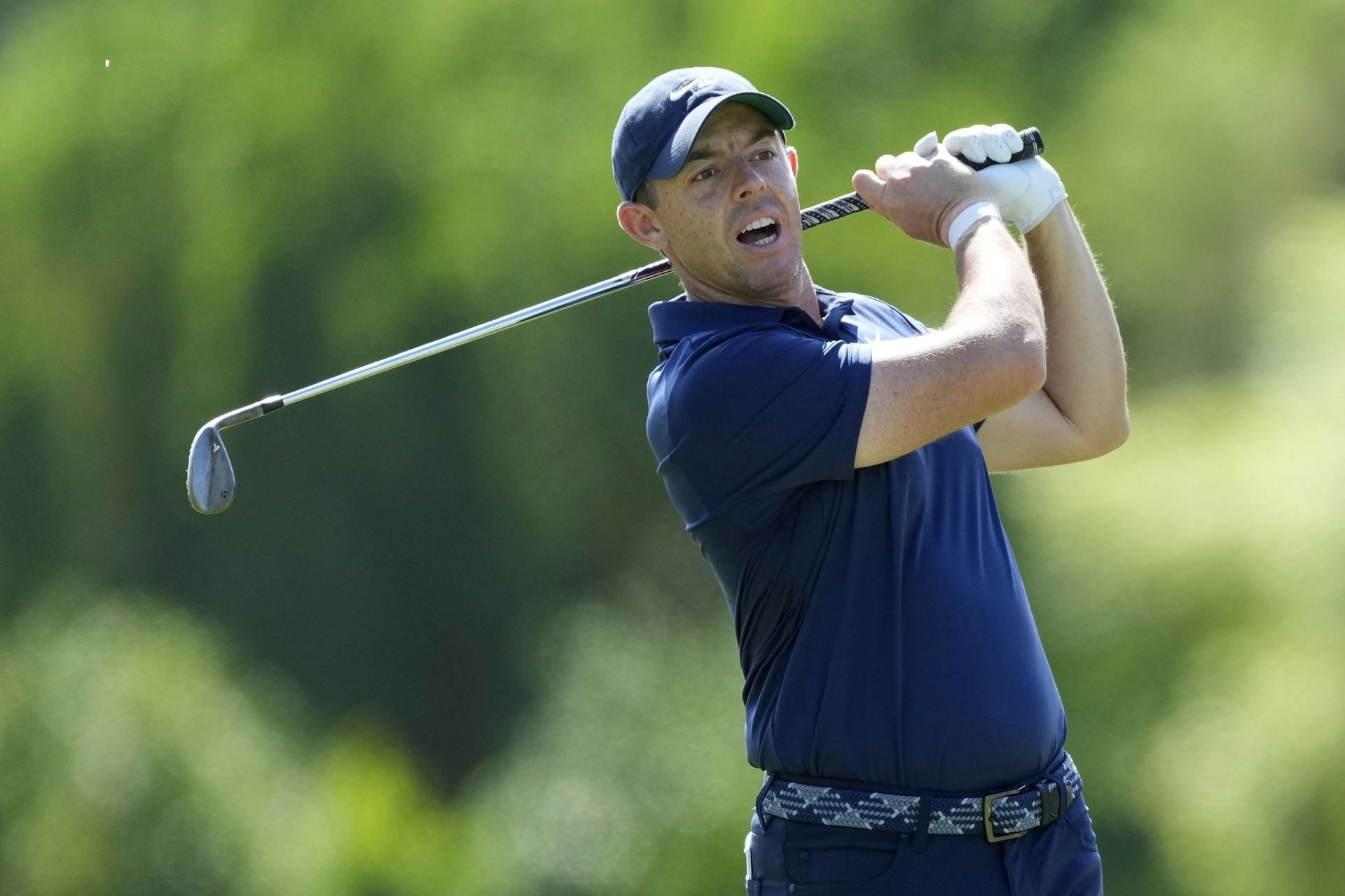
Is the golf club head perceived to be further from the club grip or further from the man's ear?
the club grip

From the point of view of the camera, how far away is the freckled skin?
5.36 ft

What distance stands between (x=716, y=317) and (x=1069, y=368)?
42cm

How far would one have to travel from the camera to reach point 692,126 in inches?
63.3

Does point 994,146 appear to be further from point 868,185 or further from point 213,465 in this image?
point 213,465

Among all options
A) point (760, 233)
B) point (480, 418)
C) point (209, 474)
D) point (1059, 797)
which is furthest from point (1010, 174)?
point (480, 418)

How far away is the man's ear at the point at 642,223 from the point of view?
1704mm

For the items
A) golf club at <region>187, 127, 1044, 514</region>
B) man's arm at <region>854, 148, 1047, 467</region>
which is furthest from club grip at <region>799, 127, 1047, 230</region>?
man's arm at <region>854, 148, 1047, 467</region>

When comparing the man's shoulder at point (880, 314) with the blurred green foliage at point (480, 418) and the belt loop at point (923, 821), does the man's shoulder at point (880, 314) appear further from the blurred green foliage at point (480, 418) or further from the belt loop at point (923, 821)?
the blurred green foliage at point (480, 418)

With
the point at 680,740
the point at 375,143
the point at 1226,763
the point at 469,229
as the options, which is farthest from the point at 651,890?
the point at 375,143

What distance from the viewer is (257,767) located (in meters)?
3.17

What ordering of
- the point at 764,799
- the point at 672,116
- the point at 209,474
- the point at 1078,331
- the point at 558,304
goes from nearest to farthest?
the point at 764,799 → the point at 672,116 → the point at 1078,331 → the point at 558,304 → the point at 209,474

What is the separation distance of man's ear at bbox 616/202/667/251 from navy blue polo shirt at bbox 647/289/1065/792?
0.20m

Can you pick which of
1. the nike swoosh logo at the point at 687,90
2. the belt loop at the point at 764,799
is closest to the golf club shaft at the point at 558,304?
the nike swoosh logo at the point at 687,90

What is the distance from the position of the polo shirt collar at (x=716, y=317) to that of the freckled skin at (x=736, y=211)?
0.03 m
